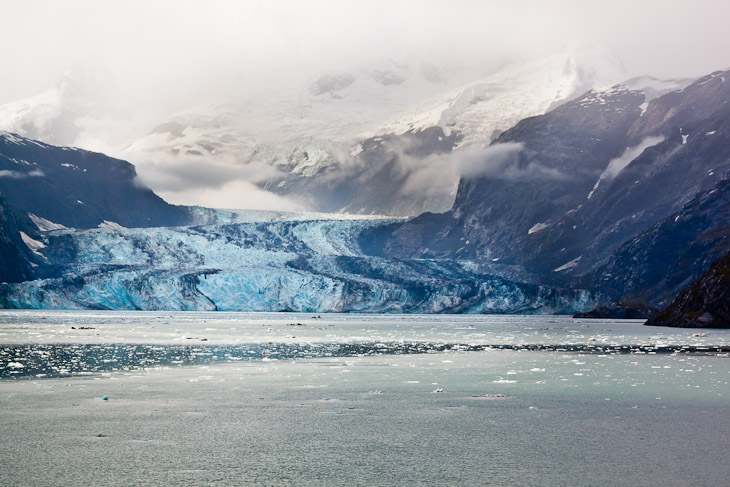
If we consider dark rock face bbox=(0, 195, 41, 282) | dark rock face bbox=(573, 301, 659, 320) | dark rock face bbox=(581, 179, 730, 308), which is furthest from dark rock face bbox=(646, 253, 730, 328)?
dark rock face bbox=(0, 195, 41, 282)

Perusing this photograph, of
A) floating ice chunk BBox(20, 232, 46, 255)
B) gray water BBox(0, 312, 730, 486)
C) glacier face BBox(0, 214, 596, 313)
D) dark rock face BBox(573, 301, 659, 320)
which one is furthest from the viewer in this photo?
floating ice chunk BBox(20, 232, 46, 255)

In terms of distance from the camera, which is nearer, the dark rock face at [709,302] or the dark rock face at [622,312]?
the dark rock face at [709,302]

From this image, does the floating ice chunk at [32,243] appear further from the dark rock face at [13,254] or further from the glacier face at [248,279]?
the glacier face at [248,279]

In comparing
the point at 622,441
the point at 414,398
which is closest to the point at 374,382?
the point at 414,398

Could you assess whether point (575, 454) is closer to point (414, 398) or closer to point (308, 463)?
point (308, 463)

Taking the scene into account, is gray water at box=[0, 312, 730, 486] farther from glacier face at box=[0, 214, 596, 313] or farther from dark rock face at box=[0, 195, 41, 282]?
dark rock face at box=[0, 195, 41, 282]

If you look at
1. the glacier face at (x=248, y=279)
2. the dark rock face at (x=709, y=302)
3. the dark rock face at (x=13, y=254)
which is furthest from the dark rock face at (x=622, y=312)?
the dark rock face at (x=13, y=254)

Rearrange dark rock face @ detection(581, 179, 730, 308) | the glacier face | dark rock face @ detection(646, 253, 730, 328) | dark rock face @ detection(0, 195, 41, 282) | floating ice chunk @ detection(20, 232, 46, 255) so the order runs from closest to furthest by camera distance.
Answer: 1. dark rock face @ detection(646, 253, 730, 328)
2. the glacier face
3. dark rock face @ detection(0, 195, 41, 282)
4. floating ice chunk @ detection(20, 232, 46, 255)
5. dark rock face @ detection(581, 179, 730, 308)
